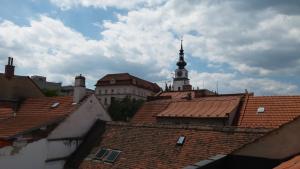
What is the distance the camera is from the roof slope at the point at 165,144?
15.8 m

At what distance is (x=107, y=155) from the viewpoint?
63.8 ft

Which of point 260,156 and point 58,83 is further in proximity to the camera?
point 58,83

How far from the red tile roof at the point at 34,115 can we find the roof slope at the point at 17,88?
2641 mm

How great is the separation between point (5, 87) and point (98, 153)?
50.8 feet

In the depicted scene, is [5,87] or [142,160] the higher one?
[5,87]

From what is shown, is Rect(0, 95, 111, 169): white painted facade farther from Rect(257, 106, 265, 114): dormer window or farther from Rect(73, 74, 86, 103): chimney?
Rect(257, 106, 265, 114): dormer window

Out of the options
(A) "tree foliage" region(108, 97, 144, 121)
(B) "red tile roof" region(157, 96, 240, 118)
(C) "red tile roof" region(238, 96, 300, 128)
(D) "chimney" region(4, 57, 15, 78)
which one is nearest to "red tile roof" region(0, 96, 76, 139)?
(D) "chimney" region(4, 57, 15, 78)

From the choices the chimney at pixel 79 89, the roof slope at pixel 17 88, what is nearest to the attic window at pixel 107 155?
the chimney at pixel 79 89

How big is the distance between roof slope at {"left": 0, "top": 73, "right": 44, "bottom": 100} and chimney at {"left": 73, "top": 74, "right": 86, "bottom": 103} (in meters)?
8.73

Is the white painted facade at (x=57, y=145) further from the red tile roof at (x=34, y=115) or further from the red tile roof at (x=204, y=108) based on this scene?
the red tile roof at (x=204, y=108)

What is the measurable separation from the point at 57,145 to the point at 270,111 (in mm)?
15888

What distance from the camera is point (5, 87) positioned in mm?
31562

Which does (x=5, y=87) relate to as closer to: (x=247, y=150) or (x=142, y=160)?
(x=142, y=160)

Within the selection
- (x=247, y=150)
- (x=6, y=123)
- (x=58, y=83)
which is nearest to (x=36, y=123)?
(x=6, y=123)
